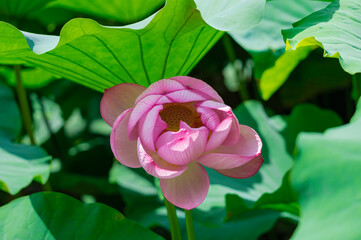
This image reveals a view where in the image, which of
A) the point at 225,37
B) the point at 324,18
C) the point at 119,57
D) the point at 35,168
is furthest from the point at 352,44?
the point at 225,37

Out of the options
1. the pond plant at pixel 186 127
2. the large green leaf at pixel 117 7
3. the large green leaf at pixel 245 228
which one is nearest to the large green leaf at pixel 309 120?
the pond plant at pixel 186 127

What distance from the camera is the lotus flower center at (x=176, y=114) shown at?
663 millimetres

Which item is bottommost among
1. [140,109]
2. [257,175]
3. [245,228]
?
[245,228]

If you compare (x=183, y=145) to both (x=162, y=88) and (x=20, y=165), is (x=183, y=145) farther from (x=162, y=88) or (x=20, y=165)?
(x=20, y=165)

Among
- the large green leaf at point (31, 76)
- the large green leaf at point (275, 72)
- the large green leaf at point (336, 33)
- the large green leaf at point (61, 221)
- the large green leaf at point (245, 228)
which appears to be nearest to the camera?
the large green leaf at point (336, 33)

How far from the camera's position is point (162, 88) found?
64cm

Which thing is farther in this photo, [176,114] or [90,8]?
[90,8]

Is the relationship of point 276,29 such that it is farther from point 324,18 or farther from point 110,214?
point 110,214

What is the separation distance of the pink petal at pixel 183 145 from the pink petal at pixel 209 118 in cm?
2

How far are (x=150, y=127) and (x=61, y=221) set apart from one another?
0.34 meters

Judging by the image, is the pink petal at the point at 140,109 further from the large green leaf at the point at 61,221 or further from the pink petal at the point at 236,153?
the large green leaf at the point at 61,221

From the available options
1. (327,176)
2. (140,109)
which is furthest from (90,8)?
(327,176)

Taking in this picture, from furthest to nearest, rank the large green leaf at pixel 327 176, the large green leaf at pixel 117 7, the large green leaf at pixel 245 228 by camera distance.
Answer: the large green leaf at pixel 117 7 < the large green leaf at pixel 245 228 < the large green leaf at pixel 327 176

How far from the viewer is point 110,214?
82 cm
